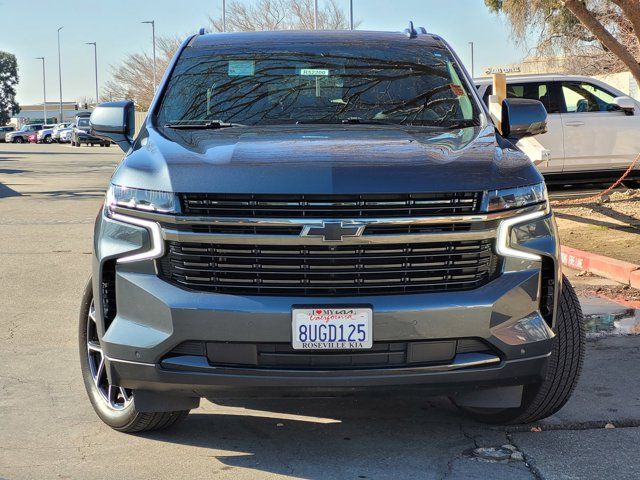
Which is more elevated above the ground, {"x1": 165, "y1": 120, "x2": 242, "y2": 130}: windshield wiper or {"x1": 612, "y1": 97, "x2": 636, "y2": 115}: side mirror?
{"x1": 165, "y1": 120, "x2": 242, "y2": 130}: windshield wiper

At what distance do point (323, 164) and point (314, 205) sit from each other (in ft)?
0.64

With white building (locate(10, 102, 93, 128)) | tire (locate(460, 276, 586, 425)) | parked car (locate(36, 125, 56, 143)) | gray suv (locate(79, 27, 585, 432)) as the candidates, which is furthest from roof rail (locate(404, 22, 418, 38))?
white building (locate(10, 102, 93, 128))

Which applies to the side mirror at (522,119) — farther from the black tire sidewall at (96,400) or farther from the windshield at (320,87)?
the black tire sidewall at (96,400)

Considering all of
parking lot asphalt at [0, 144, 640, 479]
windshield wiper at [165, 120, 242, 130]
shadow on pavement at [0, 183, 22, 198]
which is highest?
windshield wiper at [165, 120, 242, 130]

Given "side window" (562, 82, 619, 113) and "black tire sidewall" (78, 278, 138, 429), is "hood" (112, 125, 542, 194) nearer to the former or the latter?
"black tire sidewall" (78, 278, 138, 429)

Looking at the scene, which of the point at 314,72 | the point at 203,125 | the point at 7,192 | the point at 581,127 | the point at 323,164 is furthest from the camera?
the point at 7,192

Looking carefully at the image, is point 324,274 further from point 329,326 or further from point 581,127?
point 581,127

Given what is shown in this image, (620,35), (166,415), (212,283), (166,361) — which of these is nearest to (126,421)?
(166,415)

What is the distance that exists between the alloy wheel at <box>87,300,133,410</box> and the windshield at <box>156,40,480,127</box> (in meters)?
1.16

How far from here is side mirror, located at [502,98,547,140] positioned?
5141 millimetres

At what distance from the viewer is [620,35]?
33.5 metres

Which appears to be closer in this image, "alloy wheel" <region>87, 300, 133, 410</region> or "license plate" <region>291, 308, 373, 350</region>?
"license plate" <region>291, 308, 373, 350</region>

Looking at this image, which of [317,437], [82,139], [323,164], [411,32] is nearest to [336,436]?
[317,437]

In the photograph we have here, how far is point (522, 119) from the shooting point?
5.14 meters
